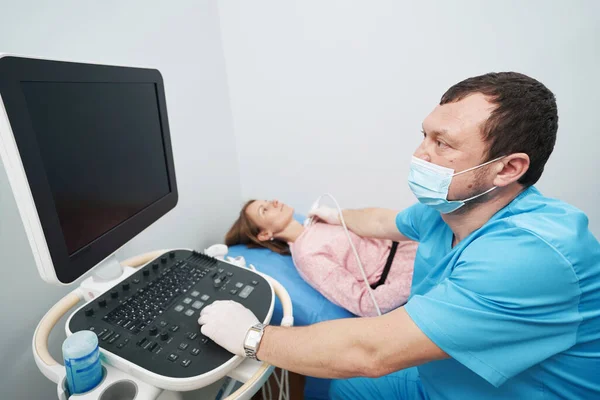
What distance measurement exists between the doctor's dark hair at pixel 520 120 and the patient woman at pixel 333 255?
762 millimetres

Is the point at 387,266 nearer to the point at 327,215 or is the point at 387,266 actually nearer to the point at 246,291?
the point at 327,215

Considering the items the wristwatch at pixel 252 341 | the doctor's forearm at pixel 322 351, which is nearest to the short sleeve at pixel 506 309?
the doctor's forearm at pixel 322 351

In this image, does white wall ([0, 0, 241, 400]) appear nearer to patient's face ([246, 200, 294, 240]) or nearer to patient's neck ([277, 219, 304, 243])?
patient's face ([246, 200, 294, 240])

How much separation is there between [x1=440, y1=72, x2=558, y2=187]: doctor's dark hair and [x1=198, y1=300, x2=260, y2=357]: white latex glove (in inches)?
27.4

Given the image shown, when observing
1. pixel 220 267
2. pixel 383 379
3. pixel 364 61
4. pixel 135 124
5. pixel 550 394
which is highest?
pixel 364 61

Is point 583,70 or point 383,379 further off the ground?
point 583,70

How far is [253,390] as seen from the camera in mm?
696

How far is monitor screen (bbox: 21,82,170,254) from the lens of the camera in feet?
1.98

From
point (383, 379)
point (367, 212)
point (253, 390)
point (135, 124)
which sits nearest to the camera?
point (253, 390)

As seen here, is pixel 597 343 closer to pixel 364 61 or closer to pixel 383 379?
pixel 383 379

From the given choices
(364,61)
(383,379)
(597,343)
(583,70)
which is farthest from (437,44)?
(383,379)

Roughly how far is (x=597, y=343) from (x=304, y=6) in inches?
66.3

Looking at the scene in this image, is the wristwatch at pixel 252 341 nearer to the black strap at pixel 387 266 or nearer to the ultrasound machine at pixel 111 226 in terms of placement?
the ultrasound machine at pixel 111 226

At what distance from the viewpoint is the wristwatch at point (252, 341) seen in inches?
27.0
